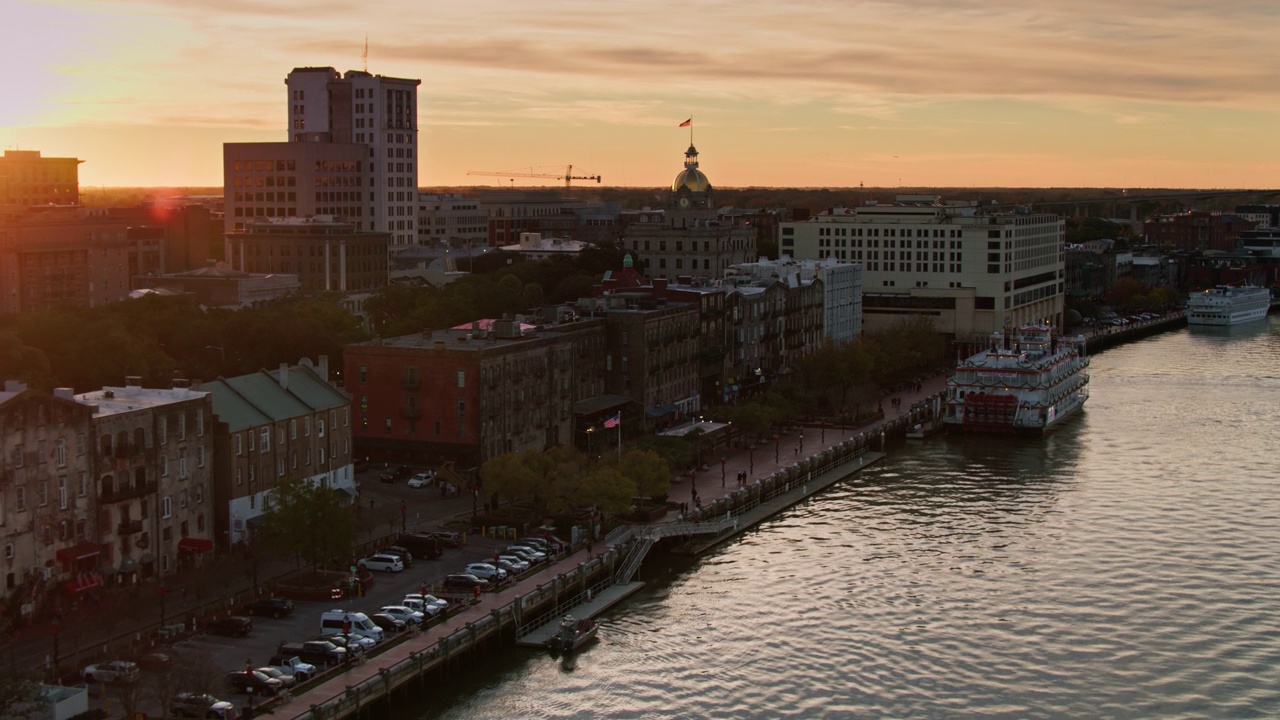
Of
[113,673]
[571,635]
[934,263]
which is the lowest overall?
[571,635]

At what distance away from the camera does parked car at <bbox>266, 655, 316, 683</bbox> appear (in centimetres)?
4303

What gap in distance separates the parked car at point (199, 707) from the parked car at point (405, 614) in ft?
30.1

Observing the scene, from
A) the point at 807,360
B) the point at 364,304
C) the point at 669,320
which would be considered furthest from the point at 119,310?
the point at 807,360

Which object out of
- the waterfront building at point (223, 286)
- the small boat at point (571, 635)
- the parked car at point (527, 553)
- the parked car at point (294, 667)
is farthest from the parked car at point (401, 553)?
the waterfront building at point (223, 286)

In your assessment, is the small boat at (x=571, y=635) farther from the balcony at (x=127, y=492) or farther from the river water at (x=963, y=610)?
the balcony at (x=127, y=492)

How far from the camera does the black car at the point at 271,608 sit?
4847 cm

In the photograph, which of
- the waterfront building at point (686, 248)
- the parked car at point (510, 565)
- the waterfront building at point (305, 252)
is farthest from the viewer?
the waterfront building at point (686, 248)

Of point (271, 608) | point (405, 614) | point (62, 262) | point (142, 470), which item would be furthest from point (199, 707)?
point (62, 262)

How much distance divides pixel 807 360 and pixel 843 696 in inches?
2159

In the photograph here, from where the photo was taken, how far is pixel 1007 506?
2869 inches

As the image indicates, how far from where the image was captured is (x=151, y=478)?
52.5m

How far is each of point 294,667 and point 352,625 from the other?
3706 millimetres

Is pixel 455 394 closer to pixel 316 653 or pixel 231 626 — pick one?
pixel 231 626

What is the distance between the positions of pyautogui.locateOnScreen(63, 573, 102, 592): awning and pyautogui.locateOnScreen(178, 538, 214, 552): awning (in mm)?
4367
